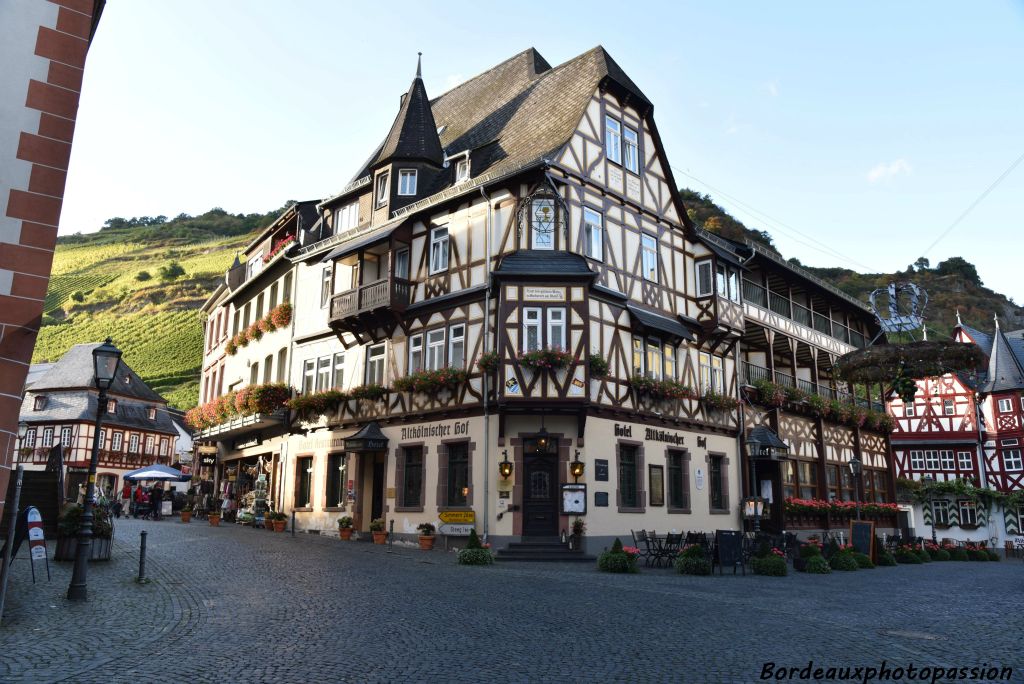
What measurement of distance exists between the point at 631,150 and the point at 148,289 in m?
106

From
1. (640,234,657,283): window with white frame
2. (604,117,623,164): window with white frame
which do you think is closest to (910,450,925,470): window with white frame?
(640,234,657,283): window with white frame

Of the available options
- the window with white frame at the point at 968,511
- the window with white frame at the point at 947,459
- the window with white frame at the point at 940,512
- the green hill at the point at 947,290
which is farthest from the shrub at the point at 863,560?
the green hill at the point at 947,290

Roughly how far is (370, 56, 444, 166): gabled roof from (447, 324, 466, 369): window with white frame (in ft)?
24.7

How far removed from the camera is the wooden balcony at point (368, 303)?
25.1m

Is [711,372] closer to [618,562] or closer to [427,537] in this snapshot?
[618,562]

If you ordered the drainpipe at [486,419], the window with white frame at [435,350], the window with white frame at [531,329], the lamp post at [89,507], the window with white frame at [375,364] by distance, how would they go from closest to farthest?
the lamp post at [89,507]
the drainpipe at [486,419]
the window with white frame at [531,329]
the window with white frame at [435,350]
the window with white frame at [375,364]

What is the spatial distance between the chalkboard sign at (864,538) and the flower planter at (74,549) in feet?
62.8

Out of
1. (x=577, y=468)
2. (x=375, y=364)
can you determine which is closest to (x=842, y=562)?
(x=577, y=468)

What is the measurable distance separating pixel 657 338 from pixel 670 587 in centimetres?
1163

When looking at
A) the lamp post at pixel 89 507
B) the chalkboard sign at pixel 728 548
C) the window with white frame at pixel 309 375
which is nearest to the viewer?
the lamp post at pixel 89 507

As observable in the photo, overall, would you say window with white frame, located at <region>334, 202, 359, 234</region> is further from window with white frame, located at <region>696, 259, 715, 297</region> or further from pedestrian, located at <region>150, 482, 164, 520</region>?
pedestrian, located at <region>150, 482, 164, 520</region>

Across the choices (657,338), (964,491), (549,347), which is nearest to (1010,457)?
(964,491)

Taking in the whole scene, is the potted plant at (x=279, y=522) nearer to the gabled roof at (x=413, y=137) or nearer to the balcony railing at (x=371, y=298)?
the balcony railing at (x=371, y=298)

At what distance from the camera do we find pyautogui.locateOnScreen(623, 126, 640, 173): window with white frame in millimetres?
26219
